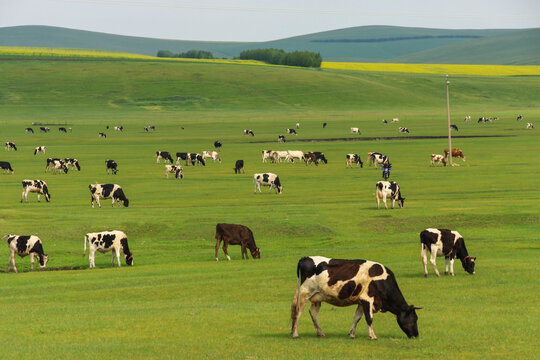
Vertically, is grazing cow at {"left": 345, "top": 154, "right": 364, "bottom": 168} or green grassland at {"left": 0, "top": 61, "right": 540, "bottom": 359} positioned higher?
grazing cow at {"left": 345, "top": 154, "right": 364, "bottom": 168}

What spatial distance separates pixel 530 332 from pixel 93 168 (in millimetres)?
64637

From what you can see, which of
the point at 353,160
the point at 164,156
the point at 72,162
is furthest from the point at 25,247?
the point at 164,156

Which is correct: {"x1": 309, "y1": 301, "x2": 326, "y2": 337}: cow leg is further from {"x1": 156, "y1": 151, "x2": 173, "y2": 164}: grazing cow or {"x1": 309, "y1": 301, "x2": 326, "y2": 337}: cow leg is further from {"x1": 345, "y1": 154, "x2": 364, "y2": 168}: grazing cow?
{"x1": 156, "y1": 151, "x2": 173, "y2": 164}: grazing cow

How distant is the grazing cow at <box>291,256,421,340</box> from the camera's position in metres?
16.2

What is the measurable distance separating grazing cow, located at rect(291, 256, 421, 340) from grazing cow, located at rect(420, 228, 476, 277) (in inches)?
344

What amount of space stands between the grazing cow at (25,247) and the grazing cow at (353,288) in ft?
59.1

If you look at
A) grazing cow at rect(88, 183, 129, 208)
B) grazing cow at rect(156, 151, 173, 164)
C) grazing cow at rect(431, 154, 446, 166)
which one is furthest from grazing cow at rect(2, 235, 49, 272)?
grazing cow at rect(431, 154, 446, 166)

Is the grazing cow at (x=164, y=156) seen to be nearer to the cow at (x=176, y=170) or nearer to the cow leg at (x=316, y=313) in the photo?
the cow at (x=176, y=170)

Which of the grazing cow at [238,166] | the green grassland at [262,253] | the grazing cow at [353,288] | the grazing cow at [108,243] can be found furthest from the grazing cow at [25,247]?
the grazing cow at [238,166]

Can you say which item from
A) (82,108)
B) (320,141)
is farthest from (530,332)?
(82,108)

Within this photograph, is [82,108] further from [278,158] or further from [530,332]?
[530,332]

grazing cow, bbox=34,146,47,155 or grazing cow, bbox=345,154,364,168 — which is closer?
grazing cow, bbox=345,154,364,168

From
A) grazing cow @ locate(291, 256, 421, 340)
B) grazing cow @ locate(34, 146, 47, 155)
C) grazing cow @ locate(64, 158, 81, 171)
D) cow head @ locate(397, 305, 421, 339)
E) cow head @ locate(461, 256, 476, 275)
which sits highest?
grazing cow @ locate(34, 146, 47, 155)

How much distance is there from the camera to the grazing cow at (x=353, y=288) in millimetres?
16203
